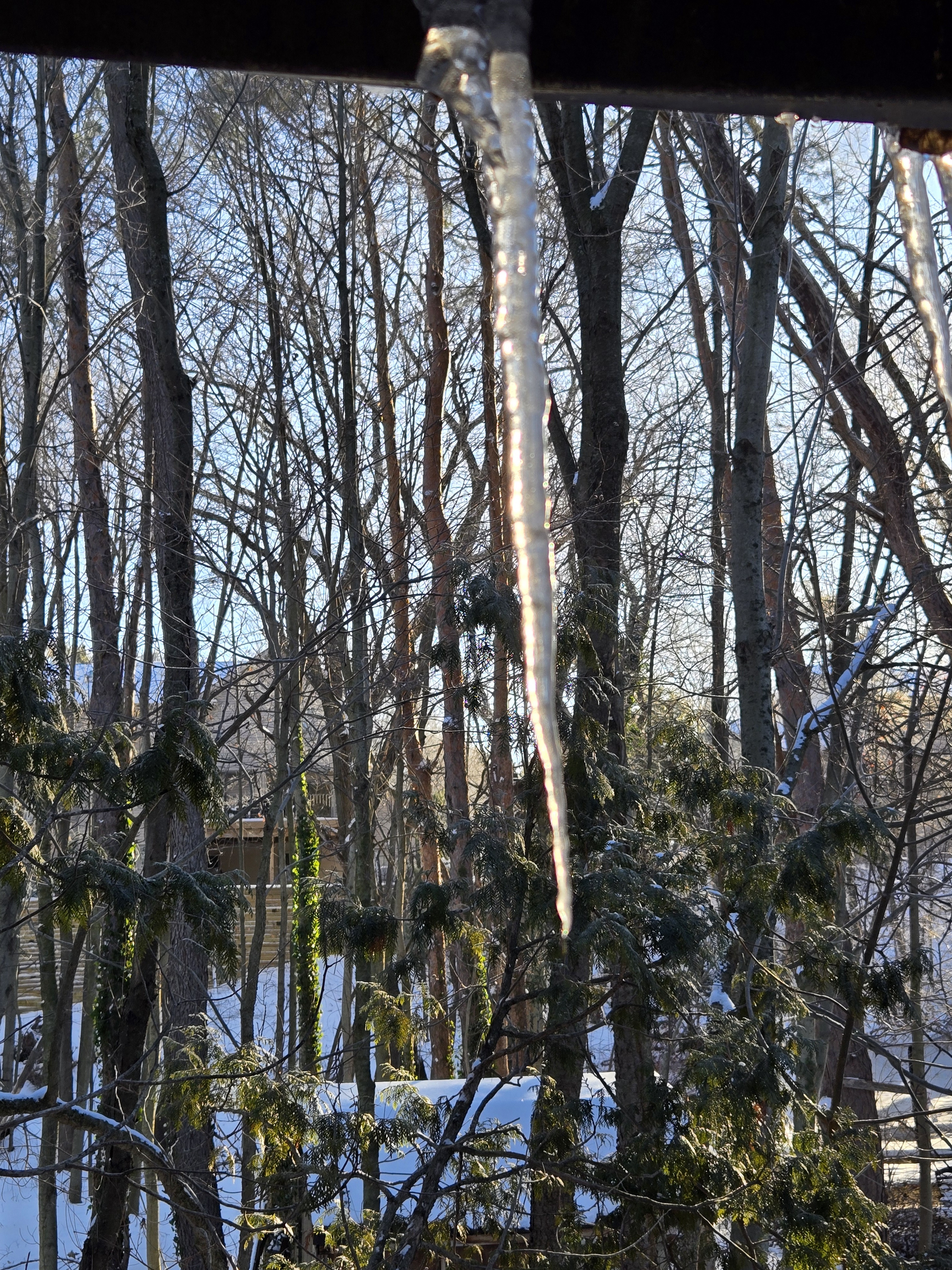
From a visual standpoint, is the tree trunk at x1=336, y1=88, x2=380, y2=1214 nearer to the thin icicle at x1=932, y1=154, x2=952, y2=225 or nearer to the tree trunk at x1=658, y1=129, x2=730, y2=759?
the tree trunk at x1=658, y1=129, x2=730, y2=759

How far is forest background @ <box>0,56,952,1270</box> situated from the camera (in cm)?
367

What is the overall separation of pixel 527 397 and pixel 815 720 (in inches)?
223

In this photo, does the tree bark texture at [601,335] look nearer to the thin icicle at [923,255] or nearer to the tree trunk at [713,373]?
the tree trunk at [713,373]

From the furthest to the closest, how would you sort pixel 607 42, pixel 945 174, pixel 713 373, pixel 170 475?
pixel 713 373 → pixel 170 475 → pixel 945 174 → pixel 607 42

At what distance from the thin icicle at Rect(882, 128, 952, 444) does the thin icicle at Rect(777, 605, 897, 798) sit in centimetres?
448

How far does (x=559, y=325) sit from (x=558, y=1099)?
567cm

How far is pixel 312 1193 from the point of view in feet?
12.1

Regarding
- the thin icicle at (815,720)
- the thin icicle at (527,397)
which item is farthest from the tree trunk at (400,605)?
the thin icicle at (527,397)

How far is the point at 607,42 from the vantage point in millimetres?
747

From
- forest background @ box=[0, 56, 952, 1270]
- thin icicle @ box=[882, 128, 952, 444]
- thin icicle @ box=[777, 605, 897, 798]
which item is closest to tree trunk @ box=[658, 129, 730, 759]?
forest background @ box=[0, 56, 952, 1270]

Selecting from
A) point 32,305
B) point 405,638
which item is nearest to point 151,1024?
point 405,638

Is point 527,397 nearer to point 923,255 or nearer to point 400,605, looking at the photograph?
point 923,255

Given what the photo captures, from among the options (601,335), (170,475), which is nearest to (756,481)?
(601,335)

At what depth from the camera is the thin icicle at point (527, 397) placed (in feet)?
2.56
